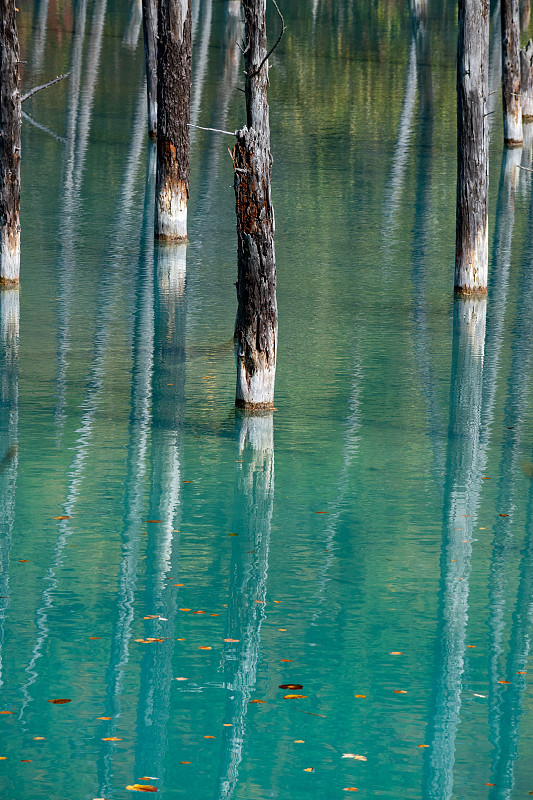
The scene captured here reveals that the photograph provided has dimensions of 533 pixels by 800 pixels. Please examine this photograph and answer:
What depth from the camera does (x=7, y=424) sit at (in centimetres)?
1101

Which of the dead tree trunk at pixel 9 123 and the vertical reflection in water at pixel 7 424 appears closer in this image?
the vertical reflection in water at pixel 7 424

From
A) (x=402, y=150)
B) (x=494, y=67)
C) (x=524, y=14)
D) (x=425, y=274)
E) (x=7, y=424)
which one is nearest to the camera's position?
(x=7, y=424)

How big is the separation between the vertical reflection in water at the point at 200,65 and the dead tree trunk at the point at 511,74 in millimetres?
7103

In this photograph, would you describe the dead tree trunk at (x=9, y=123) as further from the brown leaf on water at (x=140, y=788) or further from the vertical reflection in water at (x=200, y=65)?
the vertical reflection in water at (x=200, y=65)

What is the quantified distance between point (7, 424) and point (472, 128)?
6.72 m

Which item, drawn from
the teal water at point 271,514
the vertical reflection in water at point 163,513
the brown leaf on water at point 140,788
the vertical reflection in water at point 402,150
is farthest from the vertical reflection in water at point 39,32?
the brown leaf on water at point 140,788

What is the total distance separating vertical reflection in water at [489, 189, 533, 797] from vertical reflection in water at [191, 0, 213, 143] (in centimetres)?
1561

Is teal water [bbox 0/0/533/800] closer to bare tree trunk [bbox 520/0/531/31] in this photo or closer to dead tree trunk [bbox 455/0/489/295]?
dead tree trunk [bbox 455/0/489/295]

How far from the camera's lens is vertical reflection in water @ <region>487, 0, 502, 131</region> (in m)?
33.6

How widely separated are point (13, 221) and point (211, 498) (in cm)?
641

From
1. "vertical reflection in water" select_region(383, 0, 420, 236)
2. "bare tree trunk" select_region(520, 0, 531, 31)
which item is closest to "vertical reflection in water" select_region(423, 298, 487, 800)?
"vertical reflection in water" select_region(383, 0, 420, 236)

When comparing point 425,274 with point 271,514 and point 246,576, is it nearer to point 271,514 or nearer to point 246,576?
point 271,514

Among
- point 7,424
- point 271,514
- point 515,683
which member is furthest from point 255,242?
point 515,683

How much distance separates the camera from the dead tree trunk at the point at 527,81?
25828 millimetres
